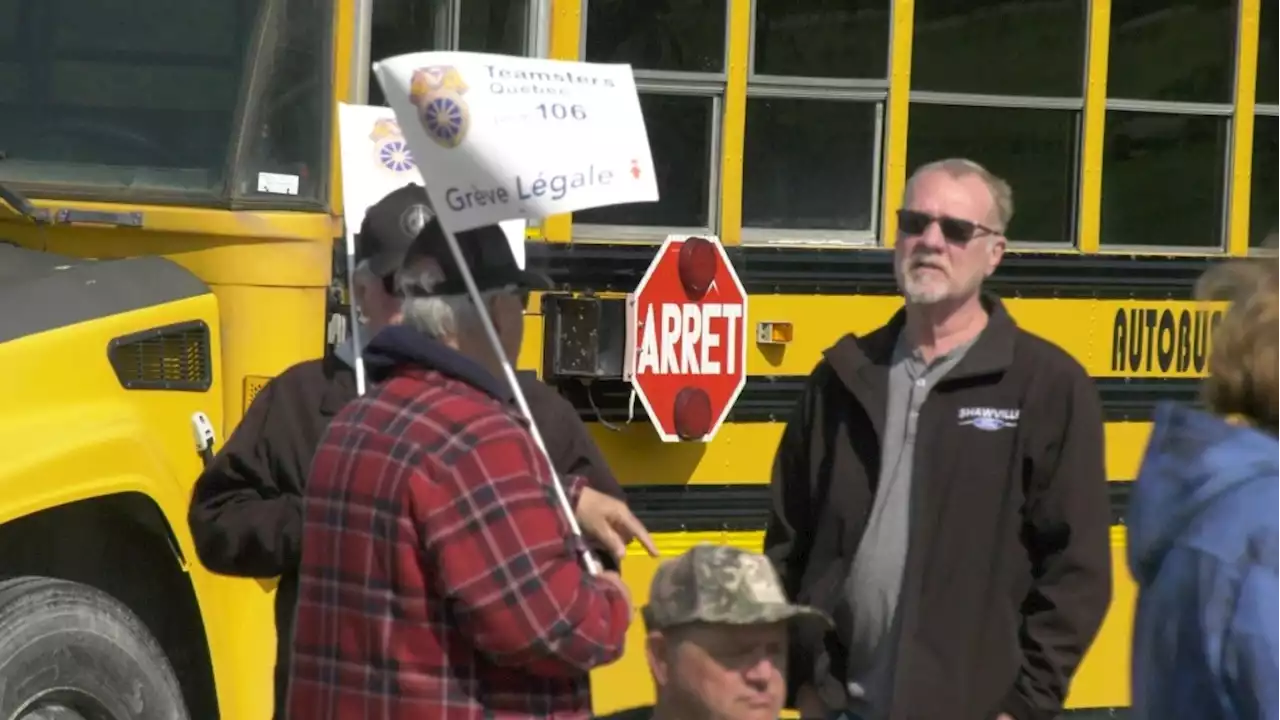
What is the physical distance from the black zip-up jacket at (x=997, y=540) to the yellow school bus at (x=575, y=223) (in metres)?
1.36

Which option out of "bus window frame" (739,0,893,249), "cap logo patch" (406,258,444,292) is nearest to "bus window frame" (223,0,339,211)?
"bus window frame" (739,0,893,249)

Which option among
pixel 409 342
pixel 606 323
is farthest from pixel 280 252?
pixel 409 342

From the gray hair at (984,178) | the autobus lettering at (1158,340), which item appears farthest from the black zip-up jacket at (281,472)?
the autobus lettering at (1158,340)

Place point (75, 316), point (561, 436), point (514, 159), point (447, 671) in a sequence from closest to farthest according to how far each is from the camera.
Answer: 1. point (447, 671)
2. point (514, 159)
3. point (561, 436)
4. point (75, 316)

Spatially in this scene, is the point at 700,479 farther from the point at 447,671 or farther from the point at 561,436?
the point at 447,671

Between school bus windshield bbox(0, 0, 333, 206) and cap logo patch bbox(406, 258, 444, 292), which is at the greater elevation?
school bus windshield bbox(0, 0, 333, 206)

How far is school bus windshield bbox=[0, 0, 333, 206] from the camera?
4.44 m

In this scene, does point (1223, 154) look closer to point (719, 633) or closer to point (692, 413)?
point (692, 413)

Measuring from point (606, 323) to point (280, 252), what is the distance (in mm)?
748

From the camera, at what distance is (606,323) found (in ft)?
15.6

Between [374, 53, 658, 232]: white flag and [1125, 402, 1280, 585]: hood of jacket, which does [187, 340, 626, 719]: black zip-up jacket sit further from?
[1125, 402, 1280, 585]: hood of jacket

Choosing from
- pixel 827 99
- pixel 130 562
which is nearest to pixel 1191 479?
pixel 130 562

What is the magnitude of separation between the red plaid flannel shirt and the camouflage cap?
181 millimetres

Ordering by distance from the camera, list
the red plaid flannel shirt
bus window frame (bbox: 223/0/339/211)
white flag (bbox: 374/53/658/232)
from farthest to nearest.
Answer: bus window frame (bbox: 223/0/339/211) → white flag (bbox: 374/53/658/232) → the red plaid flannel shirt
